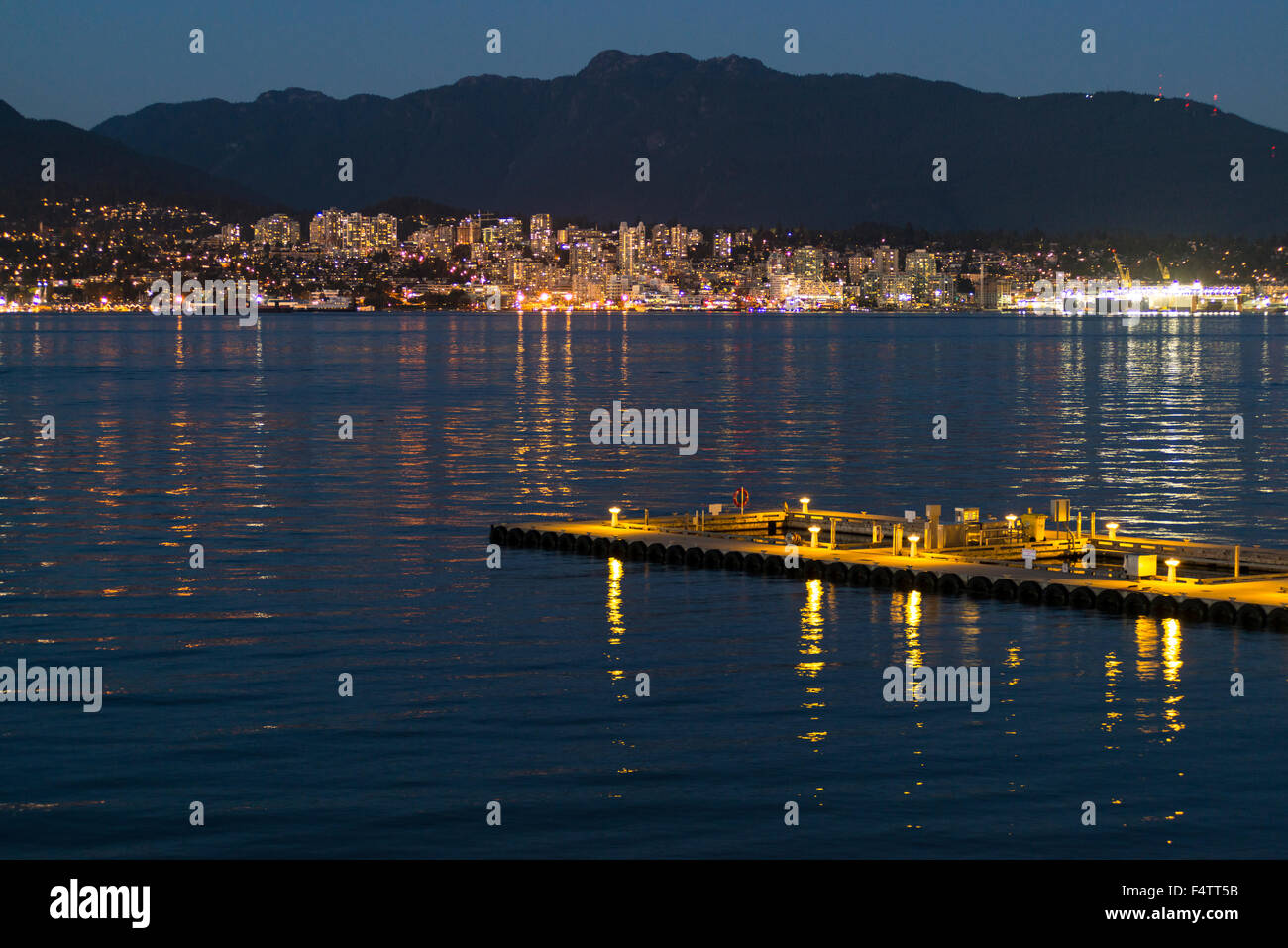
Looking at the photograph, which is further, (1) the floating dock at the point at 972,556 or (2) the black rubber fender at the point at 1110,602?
(2) the black rubber fender at the point at 1110,602

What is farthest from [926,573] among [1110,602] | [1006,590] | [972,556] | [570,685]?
[570,685]

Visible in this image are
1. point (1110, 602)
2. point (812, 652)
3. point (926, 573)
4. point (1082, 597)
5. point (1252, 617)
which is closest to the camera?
point (812, 652)

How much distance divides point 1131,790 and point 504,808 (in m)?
8.96

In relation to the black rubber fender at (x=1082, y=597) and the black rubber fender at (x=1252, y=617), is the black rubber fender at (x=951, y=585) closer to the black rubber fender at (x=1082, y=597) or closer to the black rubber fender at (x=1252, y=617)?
the black rubber fender at (x=1082, y=597)

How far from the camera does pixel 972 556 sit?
1690 inches

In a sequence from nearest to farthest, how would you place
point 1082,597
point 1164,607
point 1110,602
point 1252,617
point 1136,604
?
point 1252,617
point 1164,607
point 1136,604
point 1110,602
point 1082,597

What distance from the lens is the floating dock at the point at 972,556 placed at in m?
→ 37.3

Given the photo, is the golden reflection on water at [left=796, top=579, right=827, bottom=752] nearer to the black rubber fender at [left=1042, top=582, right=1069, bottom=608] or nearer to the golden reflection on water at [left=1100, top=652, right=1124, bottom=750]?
the golden reflection on water at [left=1100, top=652, right=1124, bottom=750]

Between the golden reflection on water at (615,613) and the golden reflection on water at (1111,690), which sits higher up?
the golden reflection on water at (615,613)

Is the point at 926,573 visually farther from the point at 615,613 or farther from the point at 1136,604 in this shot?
the point at 615,613

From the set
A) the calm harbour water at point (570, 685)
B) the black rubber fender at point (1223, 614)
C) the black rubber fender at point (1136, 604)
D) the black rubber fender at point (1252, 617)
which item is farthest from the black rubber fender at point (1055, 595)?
the black rubber fender at point (1252, 617)

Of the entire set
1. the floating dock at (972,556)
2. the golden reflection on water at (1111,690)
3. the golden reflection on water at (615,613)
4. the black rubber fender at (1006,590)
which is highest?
the floating dock at (972,556)

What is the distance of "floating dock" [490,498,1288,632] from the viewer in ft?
122
